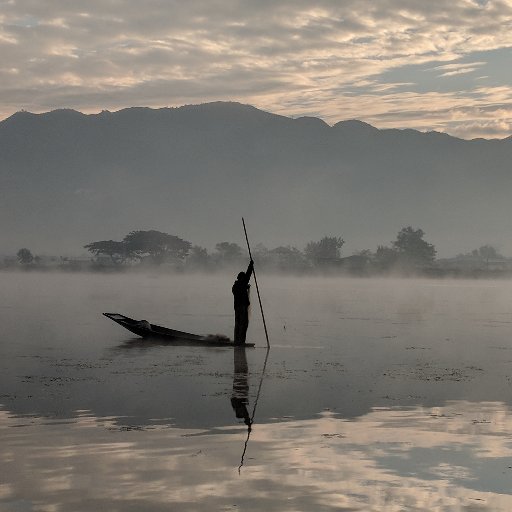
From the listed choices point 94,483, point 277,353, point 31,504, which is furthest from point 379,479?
point 277,353

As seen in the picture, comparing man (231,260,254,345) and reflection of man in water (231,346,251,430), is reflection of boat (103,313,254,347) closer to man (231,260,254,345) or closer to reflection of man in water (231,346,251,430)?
man (231,260,254,345)

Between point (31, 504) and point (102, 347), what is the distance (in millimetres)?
25065

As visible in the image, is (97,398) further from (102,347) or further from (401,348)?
(401,348)

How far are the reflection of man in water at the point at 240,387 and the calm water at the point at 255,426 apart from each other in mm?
102

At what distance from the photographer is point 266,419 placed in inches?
787

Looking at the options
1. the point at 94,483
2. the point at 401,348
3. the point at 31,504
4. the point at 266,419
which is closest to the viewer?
the point at 31,504

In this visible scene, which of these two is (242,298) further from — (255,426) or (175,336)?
(255,426)

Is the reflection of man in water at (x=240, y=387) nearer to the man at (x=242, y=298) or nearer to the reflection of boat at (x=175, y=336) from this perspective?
the man at (x=242, y=298)

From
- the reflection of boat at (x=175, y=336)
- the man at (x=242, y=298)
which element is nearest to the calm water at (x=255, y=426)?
the reflection of boat at (x=175, y=336)

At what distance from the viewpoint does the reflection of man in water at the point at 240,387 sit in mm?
20891

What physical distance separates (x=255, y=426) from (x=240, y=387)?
6465mm

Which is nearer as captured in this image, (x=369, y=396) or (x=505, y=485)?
(x=505, y=485)

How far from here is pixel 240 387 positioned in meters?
25.5

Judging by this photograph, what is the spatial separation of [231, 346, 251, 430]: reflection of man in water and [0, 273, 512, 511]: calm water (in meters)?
0.10
